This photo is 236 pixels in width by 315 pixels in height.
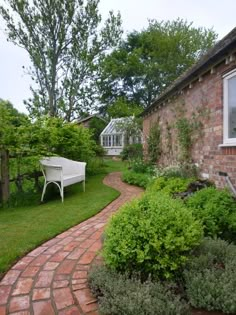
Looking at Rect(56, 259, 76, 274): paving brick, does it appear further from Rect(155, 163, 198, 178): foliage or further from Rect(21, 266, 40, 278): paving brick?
Rect(155, 163, 198, 178): foliage

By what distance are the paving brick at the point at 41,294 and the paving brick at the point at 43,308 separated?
0.24 feet

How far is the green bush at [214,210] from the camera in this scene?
3.60 metres

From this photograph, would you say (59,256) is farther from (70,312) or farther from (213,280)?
(213,280)

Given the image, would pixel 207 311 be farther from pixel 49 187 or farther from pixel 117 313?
pixel 49 187

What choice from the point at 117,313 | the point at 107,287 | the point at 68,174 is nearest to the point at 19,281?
the point at 107,287

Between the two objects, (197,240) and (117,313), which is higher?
(197,240)

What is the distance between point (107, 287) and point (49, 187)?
19.0 feet

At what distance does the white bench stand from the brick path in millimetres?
2649

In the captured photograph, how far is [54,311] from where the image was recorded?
7.57 ft

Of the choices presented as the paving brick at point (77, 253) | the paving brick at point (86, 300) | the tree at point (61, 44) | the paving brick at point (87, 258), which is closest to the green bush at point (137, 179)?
the paving brick at point (77, 253)

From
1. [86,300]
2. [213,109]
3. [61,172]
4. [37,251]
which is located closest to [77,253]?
[37,251]

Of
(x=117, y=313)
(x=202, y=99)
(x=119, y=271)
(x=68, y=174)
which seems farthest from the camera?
(x=68, y=174)

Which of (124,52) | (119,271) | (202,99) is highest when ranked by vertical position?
(124,52)

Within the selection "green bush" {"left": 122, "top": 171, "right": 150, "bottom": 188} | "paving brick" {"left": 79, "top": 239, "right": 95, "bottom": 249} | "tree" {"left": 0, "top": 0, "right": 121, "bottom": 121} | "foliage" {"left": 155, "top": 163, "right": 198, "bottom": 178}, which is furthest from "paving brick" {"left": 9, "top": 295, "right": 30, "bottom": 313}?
"tree" {"left": 0, "top": 0, "right": 121, "bottom": 121}
